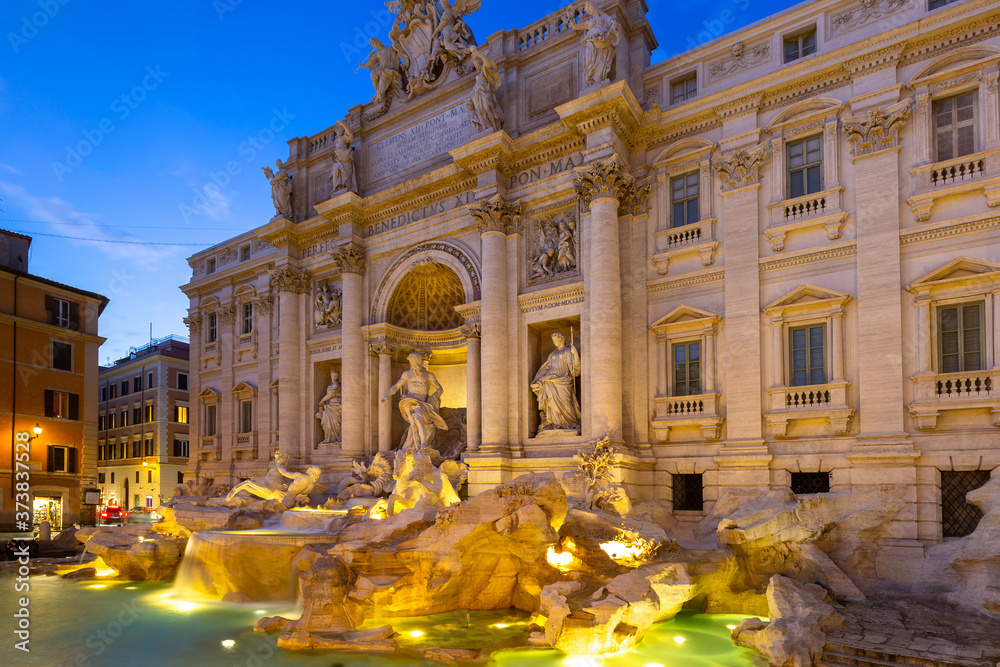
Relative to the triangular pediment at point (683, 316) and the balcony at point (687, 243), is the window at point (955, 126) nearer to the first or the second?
the balcony at point (687, 243)

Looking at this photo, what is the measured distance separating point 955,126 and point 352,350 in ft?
60.5

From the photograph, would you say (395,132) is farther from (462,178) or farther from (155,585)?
(155,585)

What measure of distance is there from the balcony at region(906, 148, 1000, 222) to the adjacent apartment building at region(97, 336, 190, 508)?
43.5 meters

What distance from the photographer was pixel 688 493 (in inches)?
657

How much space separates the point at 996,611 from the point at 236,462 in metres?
26.0

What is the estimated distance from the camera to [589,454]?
1612 cm

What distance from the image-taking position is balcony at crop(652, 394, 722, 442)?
16.2 m

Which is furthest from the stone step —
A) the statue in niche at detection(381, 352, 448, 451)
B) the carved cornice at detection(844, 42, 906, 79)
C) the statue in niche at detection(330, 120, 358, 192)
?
the statue in niche at detection(330, 120, 358, 192)

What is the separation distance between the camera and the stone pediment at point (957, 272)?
521 inches

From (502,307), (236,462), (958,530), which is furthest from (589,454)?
(236,462)

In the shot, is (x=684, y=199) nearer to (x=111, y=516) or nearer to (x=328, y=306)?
(x=328, y=306)

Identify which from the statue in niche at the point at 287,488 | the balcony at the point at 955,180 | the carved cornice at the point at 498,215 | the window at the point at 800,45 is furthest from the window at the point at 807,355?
the statue in niche at the point at 287,488

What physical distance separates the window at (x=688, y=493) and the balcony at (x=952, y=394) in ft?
17.1

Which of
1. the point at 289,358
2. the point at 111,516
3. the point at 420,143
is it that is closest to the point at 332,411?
the point at 289,358
